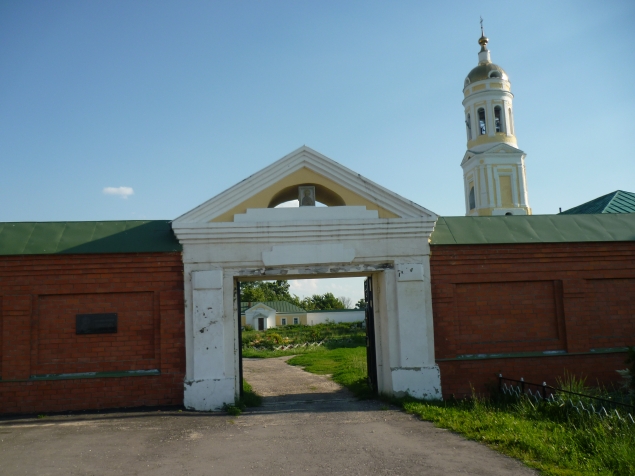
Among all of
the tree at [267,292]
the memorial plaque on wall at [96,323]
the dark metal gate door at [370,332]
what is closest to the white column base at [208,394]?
the memorial plaque on wall at [96,323]

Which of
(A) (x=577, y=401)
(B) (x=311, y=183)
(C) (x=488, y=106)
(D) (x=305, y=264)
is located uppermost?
(C) (x=488, y=106)

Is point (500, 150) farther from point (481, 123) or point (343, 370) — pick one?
point (343, 370)

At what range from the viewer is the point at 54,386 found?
10297 mm

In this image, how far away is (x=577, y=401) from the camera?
904 cm

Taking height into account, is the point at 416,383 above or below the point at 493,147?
below

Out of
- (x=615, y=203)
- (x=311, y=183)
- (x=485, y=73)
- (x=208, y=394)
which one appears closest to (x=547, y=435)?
(x=208, y=394)

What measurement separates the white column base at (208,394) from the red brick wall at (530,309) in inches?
162

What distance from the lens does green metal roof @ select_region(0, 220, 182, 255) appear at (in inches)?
417

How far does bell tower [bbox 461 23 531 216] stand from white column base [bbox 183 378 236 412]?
19595mm

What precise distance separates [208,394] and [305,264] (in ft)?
9.90

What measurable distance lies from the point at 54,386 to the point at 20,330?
1199 mm

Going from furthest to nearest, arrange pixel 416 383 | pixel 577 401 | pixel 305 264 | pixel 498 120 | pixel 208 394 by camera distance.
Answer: pixel 498 120 < pixel 305 264 < pixel 416 383 < pixel 208 394 < pixel 577 401

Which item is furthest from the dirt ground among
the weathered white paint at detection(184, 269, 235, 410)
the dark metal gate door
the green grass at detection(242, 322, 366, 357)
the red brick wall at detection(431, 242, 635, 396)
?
the green grass at detection(242, 322, 366, 357)

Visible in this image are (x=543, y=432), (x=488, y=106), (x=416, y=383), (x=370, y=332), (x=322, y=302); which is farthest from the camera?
(x=322, y=302)
